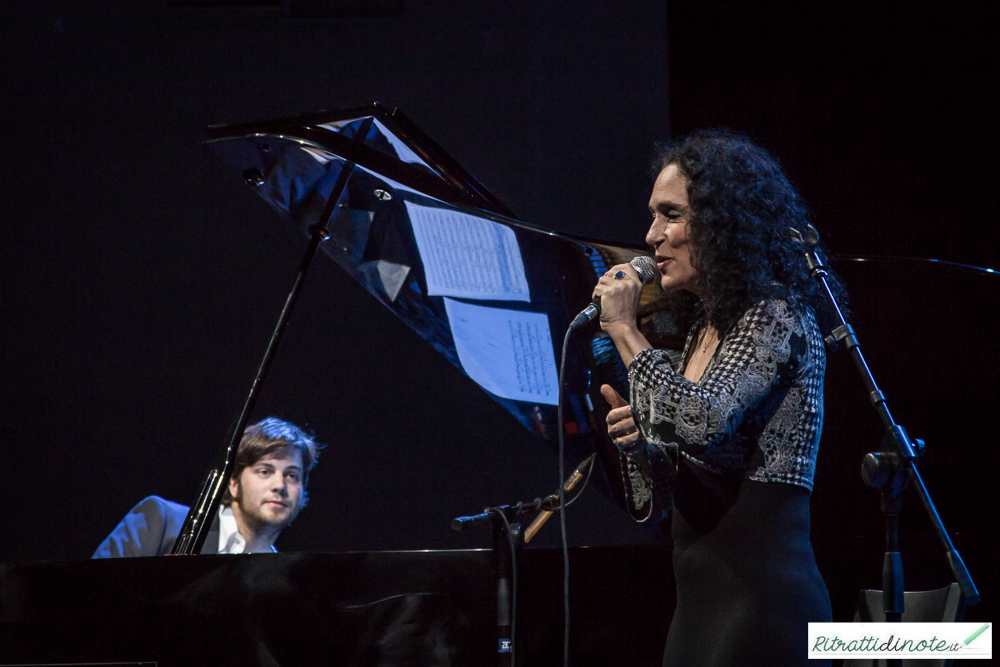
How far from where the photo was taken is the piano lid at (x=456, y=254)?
167 centimetres

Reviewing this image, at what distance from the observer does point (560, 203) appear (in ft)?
11.7

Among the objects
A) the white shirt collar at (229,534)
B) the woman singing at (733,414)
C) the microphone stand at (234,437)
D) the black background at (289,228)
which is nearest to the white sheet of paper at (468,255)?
the microphone stand at (234,437)

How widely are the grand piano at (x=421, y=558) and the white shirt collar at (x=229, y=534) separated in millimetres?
1033

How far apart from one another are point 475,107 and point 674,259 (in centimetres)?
254

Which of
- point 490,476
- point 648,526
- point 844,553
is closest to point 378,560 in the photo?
point 648,526

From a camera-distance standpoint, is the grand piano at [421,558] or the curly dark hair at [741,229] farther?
the grand piano at [421,558]

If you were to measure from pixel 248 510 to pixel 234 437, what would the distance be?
0.76m

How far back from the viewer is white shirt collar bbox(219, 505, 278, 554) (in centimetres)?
263

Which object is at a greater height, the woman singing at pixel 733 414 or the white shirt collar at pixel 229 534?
the woman singing at pixel 733 414

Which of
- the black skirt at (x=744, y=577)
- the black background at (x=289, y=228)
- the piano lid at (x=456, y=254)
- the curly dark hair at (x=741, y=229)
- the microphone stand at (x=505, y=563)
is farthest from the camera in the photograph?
the black background at (x=289, y=228)

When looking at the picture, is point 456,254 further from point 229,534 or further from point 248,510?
point 229,534

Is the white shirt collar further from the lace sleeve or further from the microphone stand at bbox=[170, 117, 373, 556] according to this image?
the lace sleeve

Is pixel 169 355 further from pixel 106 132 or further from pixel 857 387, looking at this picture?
pixel 857 387

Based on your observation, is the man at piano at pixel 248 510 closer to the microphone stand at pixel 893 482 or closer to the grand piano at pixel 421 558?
the grand piano at pixel 421 558
